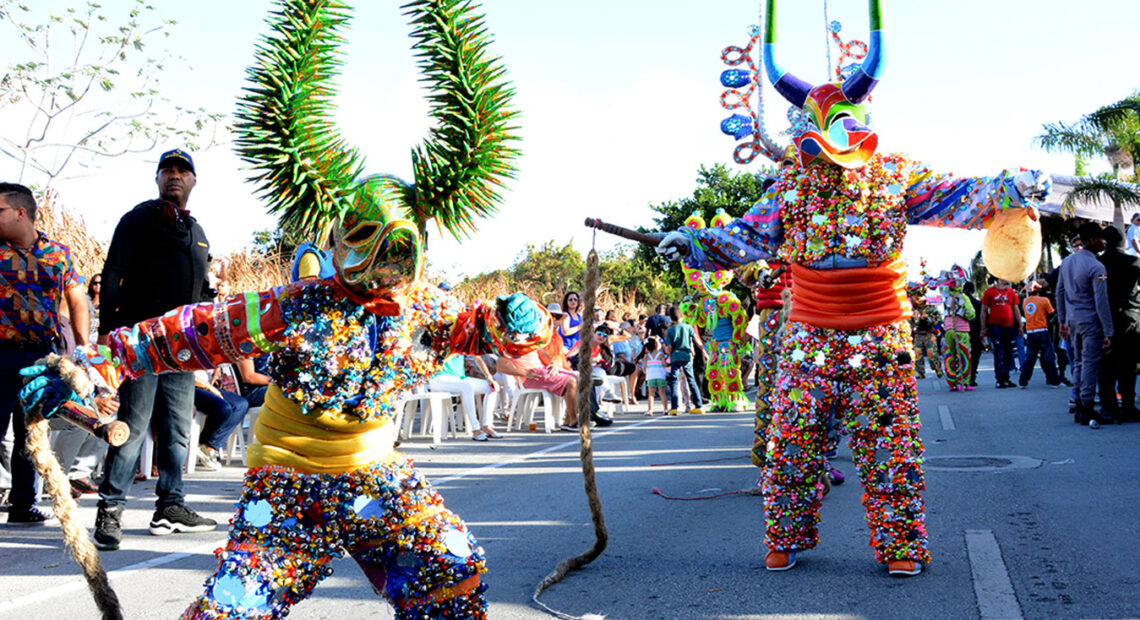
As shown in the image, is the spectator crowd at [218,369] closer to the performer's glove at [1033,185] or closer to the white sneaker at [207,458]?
the white sneaker at [207,458]

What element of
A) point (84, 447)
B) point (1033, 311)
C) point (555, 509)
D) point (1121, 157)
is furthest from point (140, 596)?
A: point (1121, 157)

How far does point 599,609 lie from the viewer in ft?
14.0

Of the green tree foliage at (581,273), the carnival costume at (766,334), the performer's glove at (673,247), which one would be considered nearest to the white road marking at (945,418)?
the carnival costume at (766,334)

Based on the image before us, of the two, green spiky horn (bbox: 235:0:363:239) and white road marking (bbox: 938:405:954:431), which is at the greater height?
green spiky horn (bbox: 235:0:363:239)

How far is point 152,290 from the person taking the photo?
560 centimetres

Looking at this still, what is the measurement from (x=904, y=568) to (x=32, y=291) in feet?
17.1

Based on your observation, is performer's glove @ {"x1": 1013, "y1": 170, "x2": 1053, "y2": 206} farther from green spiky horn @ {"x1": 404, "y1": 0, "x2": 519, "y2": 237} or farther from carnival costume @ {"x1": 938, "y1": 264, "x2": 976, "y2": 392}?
carnival costume @ {"x1": 938, "y1": 264, "x2": 976, "y2": 392}

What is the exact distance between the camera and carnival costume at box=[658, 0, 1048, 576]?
454cm

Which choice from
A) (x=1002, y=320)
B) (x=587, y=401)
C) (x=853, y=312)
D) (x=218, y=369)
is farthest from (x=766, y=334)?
(x=1002, y=320)

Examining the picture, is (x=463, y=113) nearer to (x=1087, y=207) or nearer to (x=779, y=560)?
(x=779, y=560)

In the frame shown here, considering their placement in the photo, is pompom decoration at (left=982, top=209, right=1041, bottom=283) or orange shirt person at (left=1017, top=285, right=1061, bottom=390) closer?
pompom decoration at (left=982, top=209, right=1041, bottom=283)

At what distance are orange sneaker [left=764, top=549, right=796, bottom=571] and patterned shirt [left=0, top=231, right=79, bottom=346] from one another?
453 centimetres

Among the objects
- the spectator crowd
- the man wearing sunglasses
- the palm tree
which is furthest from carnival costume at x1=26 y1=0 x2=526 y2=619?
the palm tree

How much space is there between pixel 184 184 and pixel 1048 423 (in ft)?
29.9
